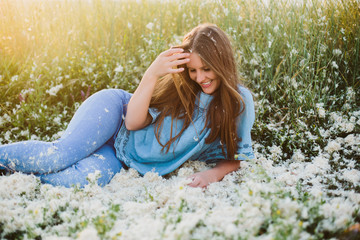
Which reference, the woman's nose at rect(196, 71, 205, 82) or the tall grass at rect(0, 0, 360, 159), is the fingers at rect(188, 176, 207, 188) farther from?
the tall grass at rect(0, 0, 360, 159)

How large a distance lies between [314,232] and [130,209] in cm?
97

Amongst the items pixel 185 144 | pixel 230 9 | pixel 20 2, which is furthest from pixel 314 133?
pixel 20 2

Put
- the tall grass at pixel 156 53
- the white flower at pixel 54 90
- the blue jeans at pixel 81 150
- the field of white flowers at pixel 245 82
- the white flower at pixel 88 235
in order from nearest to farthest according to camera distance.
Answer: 1. the white flower at pixel 88 235
2. the field of white flowers at pixel 245 82
3. the blue jeans at pixel 81 150
4. the tall grass at pixel 156 53
5. the white flower at pixel 54 90

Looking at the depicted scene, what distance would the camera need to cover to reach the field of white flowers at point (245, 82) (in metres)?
1.63

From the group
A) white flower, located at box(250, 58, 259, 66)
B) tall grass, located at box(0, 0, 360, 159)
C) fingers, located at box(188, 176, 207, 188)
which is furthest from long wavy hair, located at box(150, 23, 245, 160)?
white flower, located at box(250, 58, 259, 66)

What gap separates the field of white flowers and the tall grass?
18mm

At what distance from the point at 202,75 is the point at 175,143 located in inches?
22.7

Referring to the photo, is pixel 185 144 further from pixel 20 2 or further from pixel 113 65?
pixel 20 2

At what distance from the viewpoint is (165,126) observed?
265 centimetres

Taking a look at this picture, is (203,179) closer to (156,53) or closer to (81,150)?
(81,150)

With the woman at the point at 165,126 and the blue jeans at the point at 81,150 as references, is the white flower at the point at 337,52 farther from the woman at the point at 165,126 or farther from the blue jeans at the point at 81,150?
the blue jeans at the point at 81,150

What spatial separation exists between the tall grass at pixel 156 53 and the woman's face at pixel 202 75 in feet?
3.10

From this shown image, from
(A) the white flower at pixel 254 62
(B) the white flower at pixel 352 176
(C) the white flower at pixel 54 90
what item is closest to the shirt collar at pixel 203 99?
(B) the white flower at pixel 352 176

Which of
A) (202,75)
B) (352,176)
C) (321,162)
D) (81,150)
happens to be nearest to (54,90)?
(81,150)
